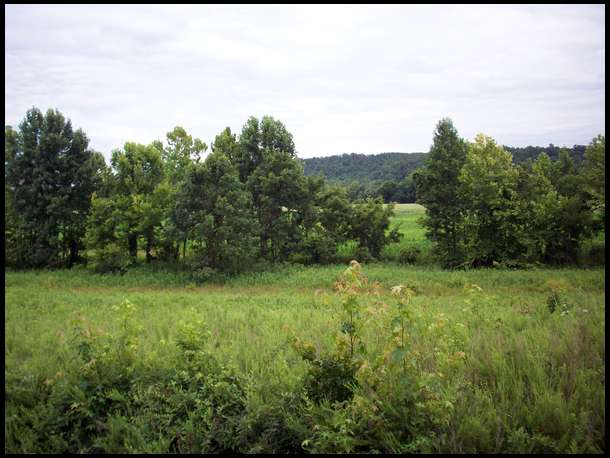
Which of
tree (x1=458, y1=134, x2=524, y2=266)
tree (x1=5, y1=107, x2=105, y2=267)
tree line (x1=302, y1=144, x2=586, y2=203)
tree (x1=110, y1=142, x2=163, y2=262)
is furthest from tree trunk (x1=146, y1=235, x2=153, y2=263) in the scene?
tree line (x1=302, y1=144, x2=586, y2=203)

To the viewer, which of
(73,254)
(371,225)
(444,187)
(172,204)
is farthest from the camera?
(371,225)

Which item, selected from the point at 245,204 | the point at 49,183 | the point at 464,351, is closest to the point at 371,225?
the point at 245,204

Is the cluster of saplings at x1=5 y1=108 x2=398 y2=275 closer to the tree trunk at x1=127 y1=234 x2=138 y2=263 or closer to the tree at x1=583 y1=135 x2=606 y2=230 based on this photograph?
the tree trunk at x1=127 y1=234 x2=138 y2=263

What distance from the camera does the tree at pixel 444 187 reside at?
106 ft

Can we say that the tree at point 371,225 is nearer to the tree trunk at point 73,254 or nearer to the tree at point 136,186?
the tree at point 136,186

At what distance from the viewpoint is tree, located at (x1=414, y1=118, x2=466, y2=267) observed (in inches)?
1272

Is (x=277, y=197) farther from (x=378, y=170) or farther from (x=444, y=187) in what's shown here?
(x=378, y=170)

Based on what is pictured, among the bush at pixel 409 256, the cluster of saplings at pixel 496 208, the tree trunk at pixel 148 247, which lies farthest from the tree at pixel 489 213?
the tree trunk at pixel 148 247

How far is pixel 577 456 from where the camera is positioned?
12.5 ft

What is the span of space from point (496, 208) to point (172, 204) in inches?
972

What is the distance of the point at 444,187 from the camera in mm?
32594

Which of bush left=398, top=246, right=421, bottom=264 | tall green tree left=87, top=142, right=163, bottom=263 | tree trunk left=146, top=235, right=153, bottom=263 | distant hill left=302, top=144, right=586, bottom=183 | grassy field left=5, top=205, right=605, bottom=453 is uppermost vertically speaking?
distant hill left=302, top=144, right=586, bottom=183

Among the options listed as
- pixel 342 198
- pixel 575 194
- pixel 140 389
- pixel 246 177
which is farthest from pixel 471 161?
pixel 140 389

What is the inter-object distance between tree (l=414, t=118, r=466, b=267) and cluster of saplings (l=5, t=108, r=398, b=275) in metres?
4.31
